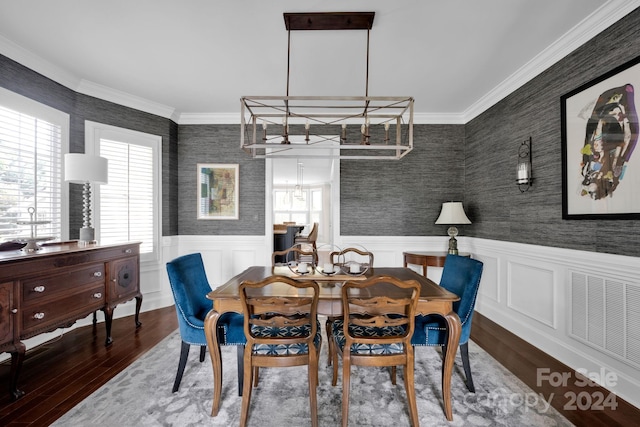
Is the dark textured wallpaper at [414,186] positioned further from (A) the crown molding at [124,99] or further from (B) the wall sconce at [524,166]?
(A) the crown molding at [124,99]

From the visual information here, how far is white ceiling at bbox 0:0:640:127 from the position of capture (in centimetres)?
213

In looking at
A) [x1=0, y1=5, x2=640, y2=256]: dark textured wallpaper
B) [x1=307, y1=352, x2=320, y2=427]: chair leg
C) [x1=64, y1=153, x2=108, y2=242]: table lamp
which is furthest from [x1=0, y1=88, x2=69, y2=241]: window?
[x1=307, y1=352, x2=320, y2=427]: chair leg

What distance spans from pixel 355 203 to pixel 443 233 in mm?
1363

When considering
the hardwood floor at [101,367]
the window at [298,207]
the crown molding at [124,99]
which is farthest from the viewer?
the window at [298,207]

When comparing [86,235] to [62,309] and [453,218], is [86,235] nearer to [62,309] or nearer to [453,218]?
[62,309]

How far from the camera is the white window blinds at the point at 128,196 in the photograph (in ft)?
11.6

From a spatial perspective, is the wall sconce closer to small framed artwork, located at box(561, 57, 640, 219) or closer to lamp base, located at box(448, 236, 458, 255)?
small framed artwork, located at box(561, 57, 640, 219)

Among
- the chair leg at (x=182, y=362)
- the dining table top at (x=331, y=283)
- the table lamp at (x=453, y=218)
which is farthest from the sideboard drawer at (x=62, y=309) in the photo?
the table lamp at (x=453, y=218)

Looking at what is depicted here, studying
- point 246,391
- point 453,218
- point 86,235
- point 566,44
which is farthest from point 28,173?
point 566,44

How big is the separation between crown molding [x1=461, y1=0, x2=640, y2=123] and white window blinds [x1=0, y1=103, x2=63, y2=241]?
4.86 metres

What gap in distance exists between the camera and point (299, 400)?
78.6 inches

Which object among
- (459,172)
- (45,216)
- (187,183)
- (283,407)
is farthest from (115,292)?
(459,172)

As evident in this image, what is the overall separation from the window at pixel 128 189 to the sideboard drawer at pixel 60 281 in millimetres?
918

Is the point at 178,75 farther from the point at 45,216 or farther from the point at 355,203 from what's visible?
the point at 355,203
